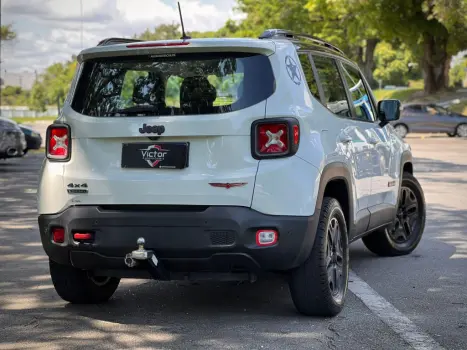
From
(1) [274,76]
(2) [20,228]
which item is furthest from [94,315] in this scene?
(2) [20,228]

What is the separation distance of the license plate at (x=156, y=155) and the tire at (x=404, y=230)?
3.29 metres

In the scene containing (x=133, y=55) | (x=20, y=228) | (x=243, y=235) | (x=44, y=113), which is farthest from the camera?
(x=44, y=113)

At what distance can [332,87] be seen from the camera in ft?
21.6

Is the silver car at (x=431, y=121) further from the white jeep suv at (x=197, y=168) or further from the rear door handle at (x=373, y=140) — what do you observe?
the white jeep suv at (x=197, y=168)

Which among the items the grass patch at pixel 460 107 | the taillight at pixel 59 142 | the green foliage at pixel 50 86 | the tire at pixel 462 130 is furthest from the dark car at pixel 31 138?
the green foliage at pixel 50 86

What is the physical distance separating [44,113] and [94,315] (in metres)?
162

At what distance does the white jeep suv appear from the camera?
17.8ft

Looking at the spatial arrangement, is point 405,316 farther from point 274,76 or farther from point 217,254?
point 274,76

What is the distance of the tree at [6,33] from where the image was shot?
4391 centimetres

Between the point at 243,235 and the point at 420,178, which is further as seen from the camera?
the point at 420,178

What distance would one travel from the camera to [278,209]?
5.43 metres

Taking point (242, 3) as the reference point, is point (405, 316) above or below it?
below

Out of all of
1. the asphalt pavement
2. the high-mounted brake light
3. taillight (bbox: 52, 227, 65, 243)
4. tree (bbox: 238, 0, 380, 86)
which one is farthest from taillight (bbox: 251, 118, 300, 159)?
tree (bbox: 238, 0, 380, 86)

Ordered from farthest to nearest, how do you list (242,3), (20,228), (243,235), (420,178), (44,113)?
(44,113)
(242,3)
(420,178)
(20,228)
(243,235)
